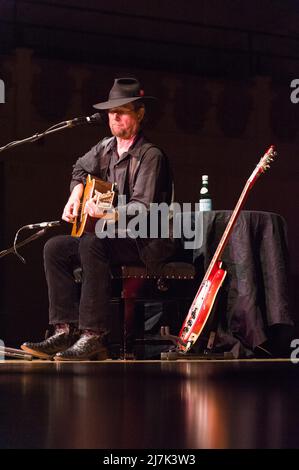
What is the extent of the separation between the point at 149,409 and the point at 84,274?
5.25ft

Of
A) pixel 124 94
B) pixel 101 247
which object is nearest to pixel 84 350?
pixel 101 247

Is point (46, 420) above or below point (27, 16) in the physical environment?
below

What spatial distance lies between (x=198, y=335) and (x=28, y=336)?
186 centimetres

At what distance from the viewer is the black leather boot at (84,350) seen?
2.80m

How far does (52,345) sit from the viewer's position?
2920 mm

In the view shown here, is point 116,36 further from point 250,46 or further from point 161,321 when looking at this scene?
point 161,321

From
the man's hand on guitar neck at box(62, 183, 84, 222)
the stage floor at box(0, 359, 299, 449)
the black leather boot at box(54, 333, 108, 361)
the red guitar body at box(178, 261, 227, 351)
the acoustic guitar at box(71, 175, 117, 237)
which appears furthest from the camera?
the red guitar body at box(178, 261, 227, 351)

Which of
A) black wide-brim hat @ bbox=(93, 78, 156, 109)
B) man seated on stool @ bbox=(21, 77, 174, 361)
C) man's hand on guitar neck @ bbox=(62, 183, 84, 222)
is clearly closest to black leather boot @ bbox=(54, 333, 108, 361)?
man seated on stool @ bbox=(21, 77, 174, 361)

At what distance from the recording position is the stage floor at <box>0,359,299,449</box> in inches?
39.9

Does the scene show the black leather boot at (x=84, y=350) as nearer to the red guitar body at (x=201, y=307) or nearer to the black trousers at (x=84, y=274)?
the black trousers at (x=84, y=274)

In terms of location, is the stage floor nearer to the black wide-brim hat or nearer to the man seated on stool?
the man seated on stool

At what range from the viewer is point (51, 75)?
5.37 m

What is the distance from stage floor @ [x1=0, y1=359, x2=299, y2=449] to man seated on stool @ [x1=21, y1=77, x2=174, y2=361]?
1.90 ft

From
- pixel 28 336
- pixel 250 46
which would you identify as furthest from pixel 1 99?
pixel 250 46
